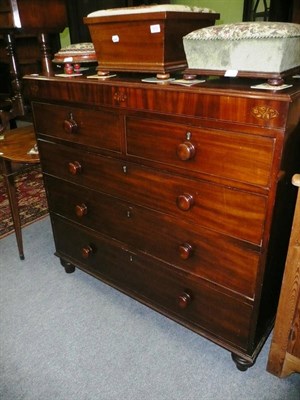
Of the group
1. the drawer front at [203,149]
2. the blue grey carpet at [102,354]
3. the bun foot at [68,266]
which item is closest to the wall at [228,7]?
the drawer front at [203,149]

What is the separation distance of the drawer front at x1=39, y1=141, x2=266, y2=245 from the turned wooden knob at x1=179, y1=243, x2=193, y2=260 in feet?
0.35

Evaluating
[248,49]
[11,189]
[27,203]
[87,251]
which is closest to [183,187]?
[248,49]

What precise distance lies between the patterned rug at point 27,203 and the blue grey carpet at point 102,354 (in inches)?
27.7

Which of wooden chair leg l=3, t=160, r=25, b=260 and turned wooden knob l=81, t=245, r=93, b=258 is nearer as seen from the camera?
turned wooden knob l=81, t=245, r=93, b=258

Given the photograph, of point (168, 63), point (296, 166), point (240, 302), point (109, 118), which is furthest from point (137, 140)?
point (240, 302)

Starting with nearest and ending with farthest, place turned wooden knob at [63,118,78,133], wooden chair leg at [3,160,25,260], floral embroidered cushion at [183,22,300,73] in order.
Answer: floral embroidered cushion at [183,22,300,73] → turned wooden knob at [63,118,78,133] → wooden chair leg at [3,160,25,260]

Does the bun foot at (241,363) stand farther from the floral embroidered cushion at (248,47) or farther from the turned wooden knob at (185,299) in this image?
the floral embroidered cushion at (248,47)

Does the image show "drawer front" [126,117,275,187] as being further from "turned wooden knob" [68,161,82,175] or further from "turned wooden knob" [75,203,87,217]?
"turned wooden knob" [75,203,87,217]

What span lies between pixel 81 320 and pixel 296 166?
1.23 meters

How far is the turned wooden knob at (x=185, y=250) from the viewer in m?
1.28

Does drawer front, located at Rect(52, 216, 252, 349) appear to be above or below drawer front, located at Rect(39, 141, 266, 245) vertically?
below

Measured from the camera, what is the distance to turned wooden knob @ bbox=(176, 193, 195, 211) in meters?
1.18

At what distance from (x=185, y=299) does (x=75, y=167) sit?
2.47 feet

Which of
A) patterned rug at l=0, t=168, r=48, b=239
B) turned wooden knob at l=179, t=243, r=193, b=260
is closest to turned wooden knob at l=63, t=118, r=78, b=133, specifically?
turned wooden knob at l=179, t=243, r=193, b=260
